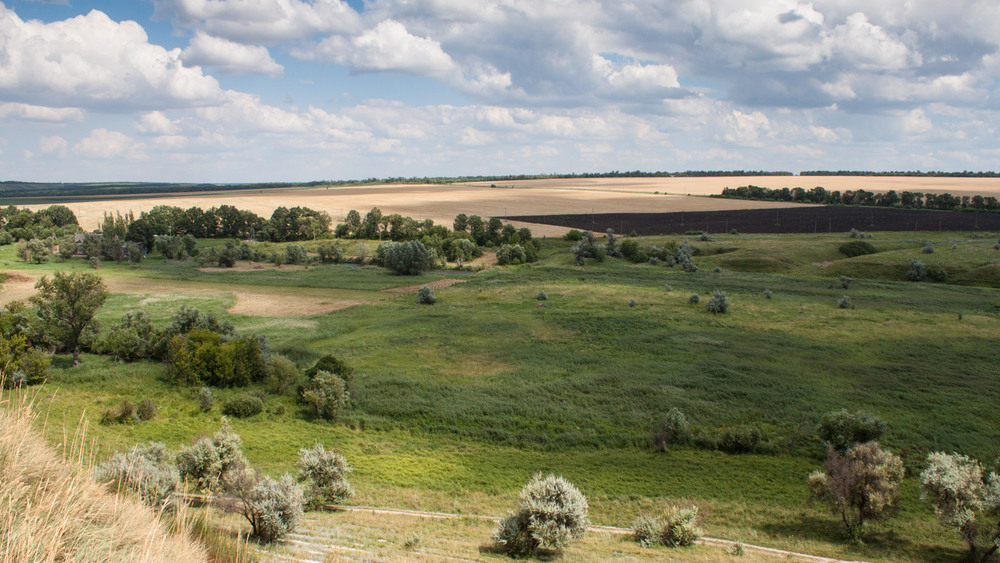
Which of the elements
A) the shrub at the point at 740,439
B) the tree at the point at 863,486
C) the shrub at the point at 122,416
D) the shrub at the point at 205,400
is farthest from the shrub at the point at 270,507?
the shrub at the point at 740,439

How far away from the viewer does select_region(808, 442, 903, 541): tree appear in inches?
904

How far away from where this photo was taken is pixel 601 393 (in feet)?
130

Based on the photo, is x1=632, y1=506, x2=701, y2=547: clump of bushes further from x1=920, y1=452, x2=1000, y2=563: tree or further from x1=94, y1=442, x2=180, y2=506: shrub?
x1=94, y1=442, x2=180, y2=506: shrub

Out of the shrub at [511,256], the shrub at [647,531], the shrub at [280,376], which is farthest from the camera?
the shrub at [511,256]

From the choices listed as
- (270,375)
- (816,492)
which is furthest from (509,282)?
(816,492)

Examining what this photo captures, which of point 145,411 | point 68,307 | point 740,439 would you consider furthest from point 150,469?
point 68,307

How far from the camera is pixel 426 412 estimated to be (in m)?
37.6

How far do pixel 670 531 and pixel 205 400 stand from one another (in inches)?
1166

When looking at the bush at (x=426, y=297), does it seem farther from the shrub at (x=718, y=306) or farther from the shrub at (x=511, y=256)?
the shrub at (x=511, y=256)

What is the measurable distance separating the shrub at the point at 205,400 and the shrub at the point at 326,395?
5603 mm

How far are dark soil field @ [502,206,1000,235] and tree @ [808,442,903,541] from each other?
112161 millimetres

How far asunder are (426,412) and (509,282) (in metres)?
45.5

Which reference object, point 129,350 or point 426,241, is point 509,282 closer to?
point 426,241

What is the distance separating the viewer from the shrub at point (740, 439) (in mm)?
32312
